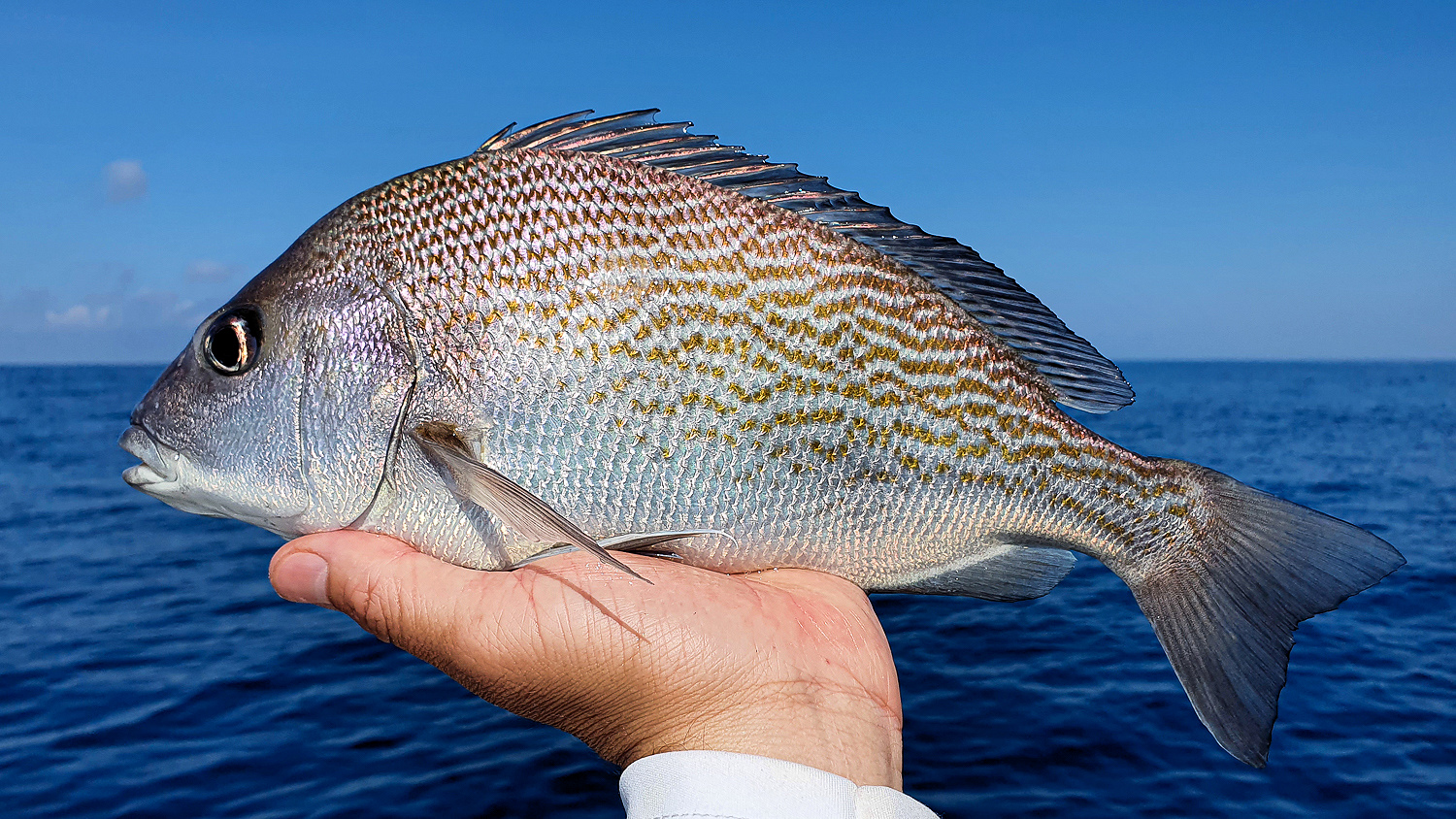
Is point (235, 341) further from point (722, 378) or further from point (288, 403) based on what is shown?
point (722, 378)

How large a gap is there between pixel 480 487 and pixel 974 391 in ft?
5.07

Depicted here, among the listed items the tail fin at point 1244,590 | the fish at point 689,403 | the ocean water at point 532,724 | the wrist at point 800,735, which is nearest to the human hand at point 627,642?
the wrist at point 800,735

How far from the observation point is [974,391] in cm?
272

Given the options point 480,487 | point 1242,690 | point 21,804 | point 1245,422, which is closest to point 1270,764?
point 1242,690

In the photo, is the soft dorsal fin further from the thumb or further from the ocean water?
the ocean water

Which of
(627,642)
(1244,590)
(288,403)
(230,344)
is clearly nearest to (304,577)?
(288,403)

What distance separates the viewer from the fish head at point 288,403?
2.55 m

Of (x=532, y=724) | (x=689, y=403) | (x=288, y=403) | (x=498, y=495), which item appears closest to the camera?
(x=498, y=495)

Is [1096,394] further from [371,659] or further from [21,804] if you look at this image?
[371,659]

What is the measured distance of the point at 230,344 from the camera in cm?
264

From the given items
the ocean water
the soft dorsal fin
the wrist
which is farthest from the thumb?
the ocean water

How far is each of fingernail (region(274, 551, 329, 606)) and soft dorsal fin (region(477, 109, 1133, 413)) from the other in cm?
141

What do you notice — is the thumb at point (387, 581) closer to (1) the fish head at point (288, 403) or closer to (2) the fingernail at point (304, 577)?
(2) the fingernail at point (304, 577)

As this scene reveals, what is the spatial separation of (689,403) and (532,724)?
9.27 m
